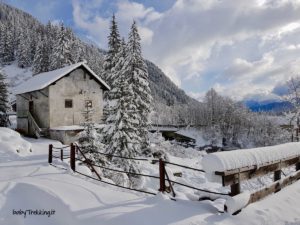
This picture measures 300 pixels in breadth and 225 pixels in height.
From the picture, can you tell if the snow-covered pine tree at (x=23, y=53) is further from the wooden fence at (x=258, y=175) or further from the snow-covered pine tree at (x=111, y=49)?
the wooden fence at (x=258, y=175)

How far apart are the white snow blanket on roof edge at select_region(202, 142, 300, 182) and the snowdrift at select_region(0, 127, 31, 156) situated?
51.3 feet

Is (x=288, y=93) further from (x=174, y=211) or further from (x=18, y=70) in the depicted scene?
(x=18, y=70)

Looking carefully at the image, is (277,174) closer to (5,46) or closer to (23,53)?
(23,53)

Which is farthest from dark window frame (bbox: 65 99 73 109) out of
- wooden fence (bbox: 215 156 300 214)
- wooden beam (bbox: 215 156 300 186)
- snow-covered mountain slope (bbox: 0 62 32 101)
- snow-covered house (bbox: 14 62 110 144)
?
snow-covered mountain slope (bbox: 0 62 32 101)

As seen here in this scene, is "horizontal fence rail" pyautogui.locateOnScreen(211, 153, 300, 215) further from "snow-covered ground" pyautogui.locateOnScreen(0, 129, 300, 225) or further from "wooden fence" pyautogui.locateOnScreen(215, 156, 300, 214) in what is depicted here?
"snow-covered ground" pyautogui.locateOnScreen(0, 129, 300, 225)

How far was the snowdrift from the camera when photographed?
19.0 m

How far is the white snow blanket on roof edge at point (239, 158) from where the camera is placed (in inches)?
Answer: 248

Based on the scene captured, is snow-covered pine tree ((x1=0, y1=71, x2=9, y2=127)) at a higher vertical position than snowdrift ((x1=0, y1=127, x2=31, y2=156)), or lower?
higher

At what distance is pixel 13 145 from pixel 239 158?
17.1m

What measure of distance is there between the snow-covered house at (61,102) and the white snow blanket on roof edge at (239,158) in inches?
848

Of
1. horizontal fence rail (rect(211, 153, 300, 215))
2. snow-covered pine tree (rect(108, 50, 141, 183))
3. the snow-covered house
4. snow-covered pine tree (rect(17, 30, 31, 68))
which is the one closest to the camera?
horizontal fence rail (rect(211, 153, 300, 215))

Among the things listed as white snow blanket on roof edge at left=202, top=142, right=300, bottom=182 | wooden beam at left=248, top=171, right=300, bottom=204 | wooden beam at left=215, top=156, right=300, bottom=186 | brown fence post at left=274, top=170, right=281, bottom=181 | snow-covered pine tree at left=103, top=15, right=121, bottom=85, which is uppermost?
snow-covered pine tree at left=103, top=15, right=121, bottom=85

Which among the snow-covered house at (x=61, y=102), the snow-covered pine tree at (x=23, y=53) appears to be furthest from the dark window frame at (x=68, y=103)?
the snow-covered pine tree at (x=23, y=53)

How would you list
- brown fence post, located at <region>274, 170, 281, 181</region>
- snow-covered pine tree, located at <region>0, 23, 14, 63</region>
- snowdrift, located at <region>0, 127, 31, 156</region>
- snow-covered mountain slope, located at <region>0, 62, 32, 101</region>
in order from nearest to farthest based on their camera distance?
brown fence post, located at <region>274, 170, 281, 181</region>
snowdrift, located at <region>0, 127, 31, 156</region>
snow-covered mountain slope, located at <region>0, 62, 32, 101</region>
snow-covered pine tree, located at <region>0, 23, 14, 63</region>
